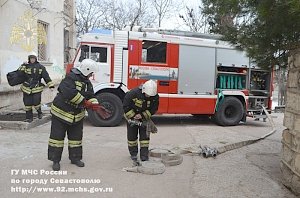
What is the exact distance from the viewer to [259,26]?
486cm

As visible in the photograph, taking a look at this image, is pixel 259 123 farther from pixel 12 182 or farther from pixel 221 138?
pixel 12 182

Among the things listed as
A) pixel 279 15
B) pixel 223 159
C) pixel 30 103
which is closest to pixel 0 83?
pixel 30 103

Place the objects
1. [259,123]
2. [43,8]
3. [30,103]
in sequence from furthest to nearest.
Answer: [43,8]
[259,123]
[30,103]

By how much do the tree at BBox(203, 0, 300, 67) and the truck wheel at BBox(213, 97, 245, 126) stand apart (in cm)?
548

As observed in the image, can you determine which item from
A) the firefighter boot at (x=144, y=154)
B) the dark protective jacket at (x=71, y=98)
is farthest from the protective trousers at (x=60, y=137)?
the firefighter boot at (x=144, y=154)

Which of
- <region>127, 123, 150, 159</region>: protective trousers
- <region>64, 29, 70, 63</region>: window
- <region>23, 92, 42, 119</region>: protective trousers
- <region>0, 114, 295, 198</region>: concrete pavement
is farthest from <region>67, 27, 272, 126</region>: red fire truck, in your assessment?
<region>64, 29, 70, 63</region>: window

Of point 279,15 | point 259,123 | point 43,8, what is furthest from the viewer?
point 43,8

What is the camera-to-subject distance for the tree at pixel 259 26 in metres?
4.03

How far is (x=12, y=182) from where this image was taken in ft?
15.7

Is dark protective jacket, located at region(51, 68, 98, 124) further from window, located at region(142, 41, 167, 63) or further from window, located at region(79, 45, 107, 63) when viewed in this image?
window, located at region(142, 41, 167, 63)

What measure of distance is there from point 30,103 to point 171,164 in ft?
15.1

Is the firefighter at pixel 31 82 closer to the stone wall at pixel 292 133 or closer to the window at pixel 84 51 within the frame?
the window at pixel 84 51

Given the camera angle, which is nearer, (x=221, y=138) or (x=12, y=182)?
(x=12, y=182)

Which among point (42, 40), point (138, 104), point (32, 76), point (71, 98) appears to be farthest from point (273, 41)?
Result: point (42, 40)
